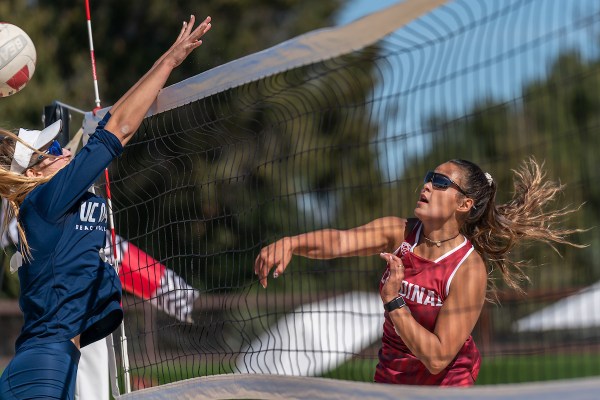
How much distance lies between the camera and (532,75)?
4.01m

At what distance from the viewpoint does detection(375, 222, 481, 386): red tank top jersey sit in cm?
480

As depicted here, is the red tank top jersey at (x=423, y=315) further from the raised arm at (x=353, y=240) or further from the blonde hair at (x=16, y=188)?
the blonde hair at (x=16, y=188)

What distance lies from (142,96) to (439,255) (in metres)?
1.60

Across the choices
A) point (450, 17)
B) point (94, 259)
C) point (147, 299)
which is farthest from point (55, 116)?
point (450, 17)

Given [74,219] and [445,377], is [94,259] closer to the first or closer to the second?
[74,219]

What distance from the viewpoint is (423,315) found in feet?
15.8

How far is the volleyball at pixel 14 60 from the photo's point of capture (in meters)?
6.36

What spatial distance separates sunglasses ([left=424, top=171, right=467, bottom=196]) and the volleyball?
289 cm

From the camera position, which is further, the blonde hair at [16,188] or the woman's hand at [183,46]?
the woman's hand at [183,46]

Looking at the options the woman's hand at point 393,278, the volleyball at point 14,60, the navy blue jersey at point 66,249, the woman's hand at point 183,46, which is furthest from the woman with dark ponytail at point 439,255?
the volleyball at point 14,60

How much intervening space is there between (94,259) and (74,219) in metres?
0.24

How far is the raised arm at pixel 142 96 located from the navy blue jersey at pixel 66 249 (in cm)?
7

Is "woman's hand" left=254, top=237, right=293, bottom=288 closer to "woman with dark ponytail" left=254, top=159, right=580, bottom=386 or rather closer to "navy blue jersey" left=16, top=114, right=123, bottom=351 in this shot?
"woman with dark ponytail" left=254, top=159, right=580, bottom=386

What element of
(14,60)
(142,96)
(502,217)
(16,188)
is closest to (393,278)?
Result: (502,217)
